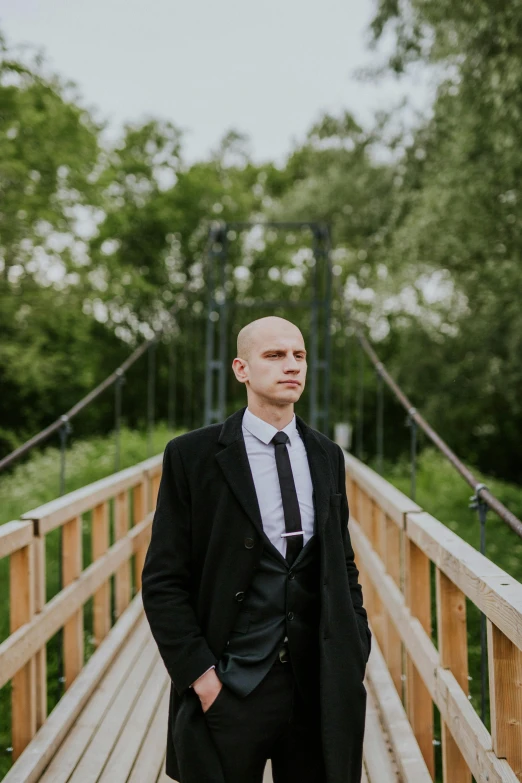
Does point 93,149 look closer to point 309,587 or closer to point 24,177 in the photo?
point 24,177

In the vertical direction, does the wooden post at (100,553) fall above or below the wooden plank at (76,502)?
below

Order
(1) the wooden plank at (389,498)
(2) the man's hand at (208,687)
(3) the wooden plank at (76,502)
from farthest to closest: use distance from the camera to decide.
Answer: (1) the wooden plank at (389,498) < (3) the wooden plank at (76,502) < (2) the man's hand at (208,687)

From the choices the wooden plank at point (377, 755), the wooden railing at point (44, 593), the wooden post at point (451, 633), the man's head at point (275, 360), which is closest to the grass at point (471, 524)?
the wooden plank at point (377, 755)

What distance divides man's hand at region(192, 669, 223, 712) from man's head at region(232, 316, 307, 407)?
45 centimetres

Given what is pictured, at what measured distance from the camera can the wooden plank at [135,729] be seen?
7.31 feet

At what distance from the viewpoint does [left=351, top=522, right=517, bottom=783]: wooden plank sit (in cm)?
151

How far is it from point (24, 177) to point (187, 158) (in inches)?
358

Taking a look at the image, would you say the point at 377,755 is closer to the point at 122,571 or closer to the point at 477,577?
the point at 477,577

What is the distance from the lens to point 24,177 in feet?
40.6

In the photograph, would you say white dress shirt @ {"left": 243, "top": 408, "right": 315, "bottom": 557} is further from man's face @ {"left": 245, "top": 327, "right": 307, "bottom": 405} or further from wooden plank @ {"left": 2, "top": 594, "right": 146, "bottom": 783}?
wooden plank @ {"left": 2, "top": 594, "right": 146, "bottom": 783}

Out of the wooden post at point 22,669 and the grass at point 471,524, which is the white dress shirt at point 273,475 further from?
the grass at point 471,524

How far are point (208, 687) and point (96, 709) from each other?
145 cm

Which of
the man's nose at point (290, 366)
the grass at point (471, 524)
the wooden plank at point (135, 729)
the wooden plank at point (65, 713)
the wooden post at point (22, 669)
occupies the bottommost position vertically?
the grass at point (471, 524)

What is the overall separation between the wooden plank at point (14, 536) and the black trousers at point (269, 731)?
2.70 ft
